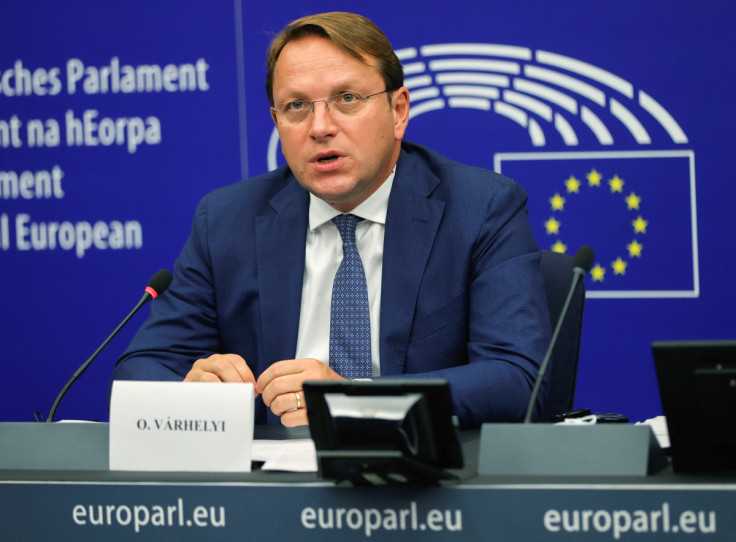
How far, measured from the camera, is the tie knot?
7.45 ft

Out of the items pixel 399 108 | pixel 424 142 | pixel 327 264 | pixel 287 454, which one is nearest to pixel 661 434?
pixel 287 454

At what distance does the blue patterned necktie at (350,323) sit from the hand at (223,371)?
0.39 m

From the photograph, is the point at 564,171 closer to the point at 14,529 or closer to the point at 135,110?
the point at 135,110

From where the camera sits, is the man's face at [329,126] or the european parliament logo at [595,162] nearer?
the man's face at [329,126]

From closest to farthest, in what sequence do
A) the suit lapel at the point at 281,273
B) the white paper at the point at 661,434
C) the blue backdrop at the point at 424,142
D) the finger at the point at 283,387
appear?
the white paper at the point at 661,434 < the finger at the point at 283,387 < the suit lapel at the point at 281,273 < the blue backdrop at the point at 424,142

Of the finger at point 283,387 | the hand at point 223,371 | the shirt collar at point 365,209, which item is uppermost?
the shirt collar at point 365,209

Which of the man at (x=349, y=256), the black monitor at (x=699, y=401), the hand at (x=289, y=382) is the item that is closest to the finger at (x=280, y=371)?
the hand at (x=289, y=382)

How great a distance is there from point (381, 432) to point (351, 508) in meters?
0.11

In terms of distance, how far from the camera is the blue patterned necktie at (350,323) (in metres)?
2.17

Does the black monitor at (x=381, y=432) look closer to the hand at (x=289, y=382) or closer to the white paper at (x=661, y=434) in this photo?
the white paper at (x=661, y=434)

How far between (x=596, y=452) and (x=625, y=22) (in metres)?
2.32

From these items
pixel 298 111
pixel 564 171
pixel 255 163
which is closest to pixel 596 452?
pixel 298 111

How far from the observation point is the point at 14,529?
130 centimetres

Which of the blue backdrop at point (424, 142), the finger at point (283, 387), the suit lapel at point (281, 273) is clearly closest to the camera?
the finger at point (283, 387)
